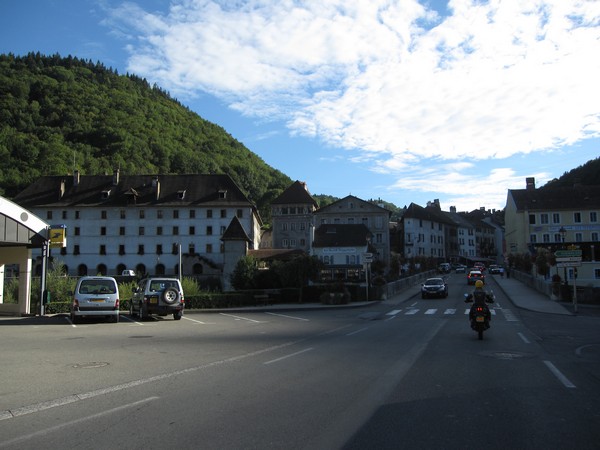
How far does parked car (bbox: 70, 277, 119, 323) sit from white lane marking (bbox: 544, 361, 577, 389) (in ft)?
55.8

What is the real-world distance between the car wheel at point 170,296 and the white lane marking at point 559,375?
16.3 m

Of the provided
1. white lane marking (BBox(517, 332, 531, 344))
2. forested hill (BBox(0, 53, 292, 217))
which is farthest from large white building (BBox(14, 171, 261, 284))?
white lane marking (BBox(517, 332, 531, 344))

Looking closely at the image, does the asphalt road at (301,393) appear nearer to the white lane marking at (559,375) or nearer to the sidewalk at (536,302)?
the white lane marking at (559,375)

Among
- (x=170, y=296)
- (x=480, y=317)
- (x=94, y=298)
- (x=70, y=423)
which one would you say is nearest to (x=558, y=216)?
(x=170, y=296)

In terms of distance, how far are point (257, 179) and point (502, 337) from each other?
138m

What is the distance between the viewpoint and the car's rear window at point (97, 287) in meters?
21.4

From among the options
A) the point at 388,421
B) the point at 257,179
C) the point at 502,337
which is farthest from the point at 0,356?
the point at 257,179

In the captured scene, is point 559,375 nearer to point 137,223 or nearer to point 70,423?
point 70,423

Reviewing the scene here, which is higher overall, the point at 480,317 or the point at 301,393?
the point at 480,317

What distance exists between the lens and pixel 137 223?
8469 centimetres

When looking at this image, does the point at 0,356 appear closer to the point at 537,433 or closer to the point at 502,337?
the point at 537,433

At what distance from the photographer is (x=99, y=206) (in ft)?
277

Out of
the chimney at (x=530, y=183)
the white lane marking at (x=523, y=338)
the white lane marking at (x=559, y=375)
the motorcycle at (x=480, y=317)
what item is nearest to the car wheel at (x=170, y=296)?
the motorcycle at (x=480, y=317)

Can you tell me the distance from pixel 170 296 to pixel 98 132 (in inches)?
4509
